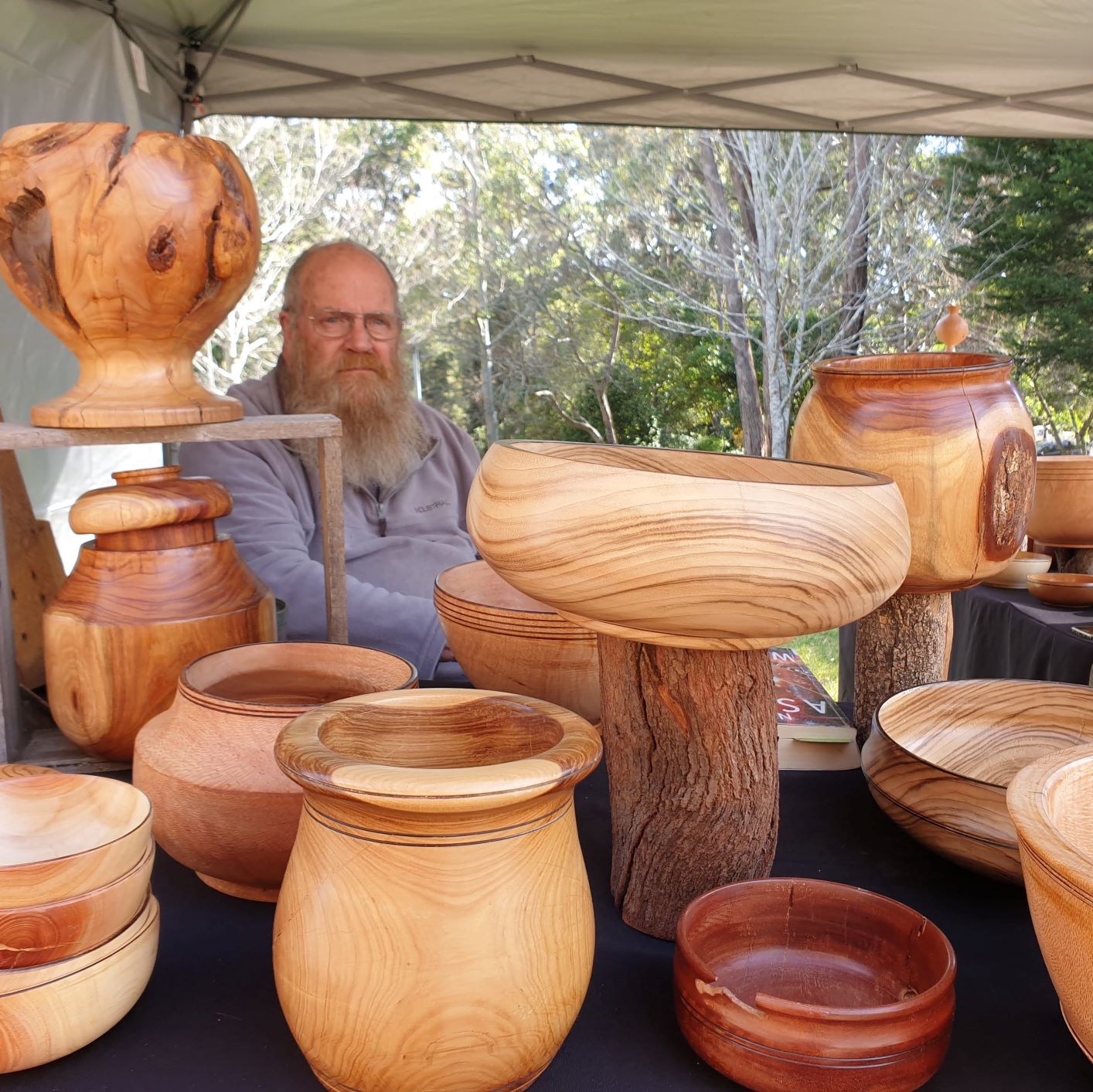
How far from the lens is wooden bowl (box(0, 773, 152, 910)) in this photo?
21.4 inches

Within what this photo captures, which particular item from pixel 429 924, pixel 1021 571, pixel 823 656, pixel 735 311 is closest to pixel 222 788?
pixel 429 924

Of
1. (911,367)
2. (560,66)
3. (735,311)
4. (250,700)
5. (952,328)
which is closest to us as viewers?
(250,700)

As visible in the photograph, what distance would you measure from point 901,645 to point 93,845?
2.46ft

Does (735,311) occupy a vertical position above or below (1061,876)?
above

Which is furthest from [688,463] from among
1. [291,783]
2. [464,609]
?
[291,783]

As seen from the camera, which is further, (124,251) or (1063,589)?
(1063,589)

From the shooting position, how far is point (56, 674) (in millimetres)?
884

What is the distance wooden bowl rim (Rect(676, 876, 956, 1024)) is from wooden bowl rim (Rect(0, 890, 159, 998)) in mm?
315

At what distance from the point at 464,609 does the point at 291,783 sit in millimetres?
284

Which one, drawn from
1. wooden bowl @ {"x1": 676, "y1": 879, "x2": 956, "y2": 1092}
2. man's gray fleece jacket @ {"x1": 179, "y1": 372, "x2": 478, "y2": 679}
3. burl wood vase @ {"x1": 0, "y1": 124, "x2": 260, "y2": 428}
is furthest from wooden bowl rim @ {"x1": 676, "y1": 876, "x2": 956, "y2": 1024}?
man's gray fleece jacket @ {"x1": 179, "y1": 372, "x2": 478, "y2": 679}

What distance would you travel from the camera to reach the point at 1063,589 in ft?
5.55

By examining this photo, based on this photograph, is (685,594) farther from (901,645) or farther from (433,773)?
(901,645)

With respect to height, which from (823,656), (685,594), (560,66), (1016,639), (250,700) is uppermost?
(560,66)

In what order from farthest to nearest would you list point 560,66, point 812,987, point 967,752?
1. point 560,66
2. point 967,752
3. point 812,987
